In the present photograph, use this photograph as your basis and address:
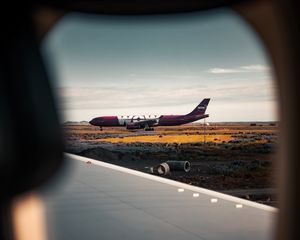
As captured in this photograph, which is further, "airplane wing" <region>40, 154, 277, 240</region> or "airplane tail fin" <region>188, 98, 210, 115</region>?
"airplane tail fin" <region>188, 98, 210, 115</region>

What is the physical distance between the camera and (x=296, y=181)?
0.73 meters

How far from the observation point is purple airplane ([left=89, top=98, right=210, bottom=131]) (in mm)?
27938

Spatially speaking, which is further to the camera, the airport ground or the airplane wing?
the airport ground

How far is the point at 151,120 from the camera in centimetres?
2820

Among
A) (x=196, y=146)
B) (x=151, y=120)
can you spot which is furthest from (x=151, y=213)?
(x=196, y=146)

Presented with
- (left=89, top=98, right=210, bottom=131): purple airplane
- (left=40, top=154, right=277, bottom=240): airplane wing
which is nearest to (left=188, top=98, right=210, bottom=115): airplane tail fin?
(left=89, top=98, right=210, bottom=131): purple airplane

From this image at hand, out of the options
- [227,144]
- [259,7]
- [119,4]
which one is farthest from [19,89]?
[227,144]

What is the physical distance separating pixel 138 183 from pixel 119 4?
8.46ft

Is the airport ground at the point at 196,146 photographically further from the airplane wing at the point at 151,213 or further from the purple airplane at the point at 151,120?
the airplane wing at the point at 151,213

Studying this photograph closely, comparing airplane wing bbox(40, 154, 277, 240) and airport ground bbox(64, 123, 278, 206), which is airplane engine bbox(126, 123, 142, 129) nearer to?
airport ground bbox(64, 123, 278, 206)

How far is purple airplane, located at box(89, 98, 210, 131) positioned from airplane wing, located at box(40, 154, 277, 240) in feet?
80.4

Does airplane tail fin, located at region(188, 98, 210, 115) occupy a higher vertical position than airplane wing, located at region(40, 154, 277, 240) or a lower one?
higher

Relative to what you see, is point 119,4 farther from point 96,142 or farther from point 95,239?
point 96,142

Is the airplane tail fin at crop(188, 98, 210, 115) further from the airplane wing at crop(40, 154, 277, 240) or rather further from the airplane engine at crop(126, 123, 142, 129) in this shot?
the airplane wing at crop(40, 154, 277, 240)
